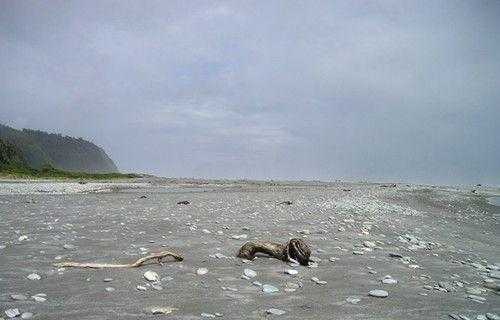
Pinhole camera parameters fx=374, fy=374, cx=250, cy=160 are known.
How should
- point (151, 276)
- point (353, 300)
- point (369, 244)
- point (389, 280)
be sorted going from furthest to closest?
point (369, 244), point (389, 280), point (151, 276), point (353, 300)

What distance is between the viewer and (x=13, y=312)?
4.76m

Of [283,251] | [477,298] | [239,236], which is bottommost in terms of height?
[477,298]

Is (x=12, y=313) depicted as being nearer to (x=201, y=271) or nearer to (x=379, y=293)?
(x=201, y=271)

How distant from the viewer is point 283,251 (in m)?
8.24

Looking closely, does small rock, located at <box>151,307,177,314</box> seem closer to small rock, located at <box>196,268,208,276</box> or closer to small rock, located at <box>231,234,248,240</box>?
small rock, located at <box>196,268,208,276</box>

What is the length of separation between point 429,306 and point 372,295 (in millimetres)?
826

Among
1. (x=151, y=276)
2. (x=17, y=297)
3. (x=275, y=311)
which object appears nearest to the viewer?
(x=275, y=311)

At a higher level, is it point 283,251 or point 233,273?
point 283,251

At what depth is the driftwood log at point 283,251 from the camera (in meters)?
8.00

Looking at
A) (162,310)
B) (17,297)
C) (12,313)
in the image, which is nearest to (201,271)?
(162,310)

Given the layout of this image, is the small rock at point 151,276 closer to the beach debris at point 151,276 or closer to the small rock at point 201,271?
the beach debris at point 151,276

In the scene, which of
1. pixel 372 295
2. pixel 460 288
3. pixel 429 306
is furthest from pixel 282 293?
pixel 460 288

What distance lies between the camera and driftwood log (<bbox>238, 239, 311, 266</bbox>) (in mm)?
7996

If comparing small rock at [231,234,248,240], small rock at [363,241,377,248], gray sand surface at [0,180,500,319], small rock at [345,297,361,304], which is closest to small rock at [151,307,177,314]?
gray sand surface at [0,180,500,319]
